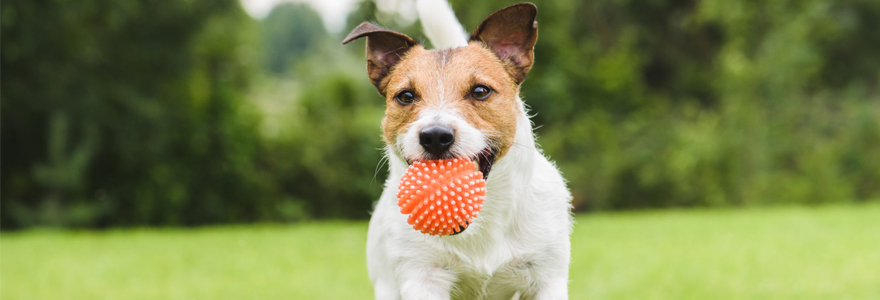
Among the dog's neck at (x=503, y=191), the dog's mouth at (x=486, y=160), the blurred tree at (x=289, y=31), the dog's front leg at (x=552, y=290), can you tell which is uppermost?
the dog's mouth at (x=486, y=160)

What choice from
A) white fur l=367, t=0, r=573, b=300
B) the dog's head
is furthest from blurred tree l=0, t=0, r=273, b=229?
white fur l=367, t=0, r=573, b=300

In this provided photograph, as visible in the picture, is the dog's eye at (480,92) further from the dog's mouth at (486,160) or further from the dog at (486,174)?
the dog's mouth at (486,160)

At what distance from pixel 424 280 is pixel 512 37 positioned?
1.28 metres

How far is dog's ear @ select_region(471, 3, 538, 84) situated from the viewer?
375 cm

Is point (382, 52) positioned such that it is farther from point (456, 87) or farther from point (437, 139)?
point (437, 139)

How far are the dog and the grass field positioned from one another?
3535 millimetres

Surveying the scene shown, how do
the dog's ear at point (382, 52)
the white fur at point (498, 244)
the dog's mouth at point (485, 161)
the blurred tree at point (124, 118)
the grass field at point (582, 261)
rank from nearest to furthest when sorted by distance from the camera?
the dog's mouth at point (485, 161), the white fur at point (498, 244), the dog's ear at point (382, 52), the grass field at point (582, 261), the blurred tree at point (124, 118)

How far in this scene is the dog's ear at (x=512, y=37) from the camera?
12.3ft

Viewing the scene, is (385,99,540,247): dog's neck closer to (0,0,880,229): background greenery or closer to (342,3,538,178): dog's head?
(342,3,538,178): dog's head

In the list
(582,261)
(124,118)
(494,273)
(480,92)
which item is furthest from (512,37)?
(124,118)

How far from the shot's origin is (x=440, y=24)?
14.3 ft

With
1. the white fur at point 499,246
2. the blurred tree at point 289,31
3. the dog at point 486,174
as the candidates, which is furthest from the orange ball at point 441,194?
the blurred tree at point 289,31

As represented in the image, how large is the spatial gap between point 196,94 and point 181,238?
7253 mm

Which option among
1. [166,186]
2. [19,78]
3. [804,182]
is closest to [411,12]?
[166,186]
